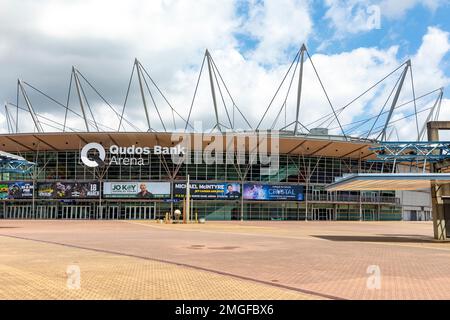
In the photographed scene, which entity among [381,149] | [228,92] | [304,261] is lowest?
[304,261]

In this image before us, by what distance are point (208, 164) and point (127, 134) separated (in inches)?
510

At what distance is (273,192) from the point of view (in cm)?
6788

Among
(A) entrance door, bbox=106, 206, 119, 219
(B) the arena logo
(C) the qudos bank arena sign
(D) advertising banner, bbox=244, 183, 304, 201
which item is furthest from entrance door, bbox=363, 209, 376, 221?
(A) entrance door, bbox=106, 206, 119, 219

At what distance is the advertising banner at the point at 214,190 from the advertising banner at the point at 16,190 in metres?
21.9

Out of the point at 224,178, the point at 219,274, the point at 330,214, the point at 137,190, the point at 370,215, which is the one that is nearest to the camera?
the point at 219,274

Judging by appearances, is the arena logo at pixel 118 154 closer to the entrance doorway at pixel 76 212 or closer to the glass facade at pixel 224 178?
the glass facade at pixel 224 178

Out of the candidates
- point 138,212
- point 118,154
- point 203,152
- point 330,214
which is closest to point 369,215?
point 330,214

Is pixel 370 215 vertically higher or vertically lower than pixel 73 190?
lower

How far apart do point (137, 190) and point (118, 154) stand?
6611 mm

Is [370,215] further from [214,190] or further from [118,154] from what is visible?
[118,154]

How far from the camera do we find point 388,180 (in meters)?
26.0

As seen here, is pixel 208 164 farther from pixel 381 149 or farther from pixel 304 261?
pixel 304 261

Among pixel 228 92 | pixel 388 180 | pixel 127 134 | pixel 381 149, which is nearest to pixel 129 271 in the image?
pixel 388 180

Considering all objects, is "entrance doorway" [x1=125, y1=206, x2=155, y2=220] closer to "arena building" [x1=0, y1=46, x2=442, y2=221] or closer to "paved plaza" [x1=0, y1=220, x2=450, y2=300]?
"arena building" [x1=0, y1=46, x2=442, y2=221]
